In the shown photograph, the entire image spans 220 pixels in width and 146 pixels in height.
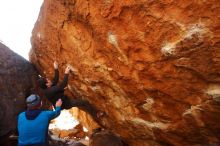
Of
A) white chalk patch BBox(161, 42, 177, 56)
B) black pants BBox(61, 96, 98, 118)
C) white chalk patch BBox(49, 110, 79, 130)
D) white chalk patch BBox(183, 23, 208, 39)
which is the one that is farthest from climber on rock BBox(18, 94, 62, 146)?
white chalk patch BBox(49, 110, 79, 130)

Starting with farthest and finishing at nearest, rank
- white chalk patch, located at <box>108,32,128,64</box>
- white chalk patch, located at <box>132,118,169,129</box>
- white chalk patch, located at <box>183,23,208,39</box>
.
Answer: white chalk patch, located at <box>132,118,169,129</box>, white chalk patch, located at <box>108,32,128,64</box>, white chalk patch, located at <box>183,23,208,39</box>

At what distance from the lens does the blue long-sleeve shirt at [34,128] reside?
5.40m

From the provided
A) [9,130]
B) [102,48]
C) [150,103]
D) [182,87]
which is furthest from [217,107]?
[9,130]

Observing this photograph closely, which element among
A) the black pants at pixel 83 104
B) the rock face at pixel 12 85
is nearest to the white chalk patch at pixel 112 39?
the black pants at pixel 83 104

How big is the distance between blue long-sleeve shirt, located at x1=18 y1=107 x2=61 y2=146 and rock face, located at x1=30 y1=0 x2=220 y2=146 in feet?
6.25

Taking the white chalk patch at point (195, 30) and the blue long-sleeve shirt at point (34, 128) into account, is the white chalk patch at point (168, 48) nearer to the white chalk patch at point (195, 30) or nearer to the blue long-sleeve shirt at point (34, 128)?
the white chalk patch at point (195, 30)

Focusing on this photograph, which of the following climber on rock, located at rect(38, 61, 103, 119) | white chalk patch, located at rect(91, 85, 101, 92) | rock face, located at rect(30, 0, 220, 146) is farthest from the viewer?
white chalk patch, located at rect(91, 85, 101, 92)

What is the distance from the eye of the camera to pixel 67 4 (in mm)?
7051

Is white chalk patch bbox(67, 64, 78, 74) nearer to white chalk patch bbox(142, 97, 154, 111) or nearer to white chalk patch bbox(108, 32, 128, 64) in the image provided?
white chalk patch bbox(108, 32, 128, 64)

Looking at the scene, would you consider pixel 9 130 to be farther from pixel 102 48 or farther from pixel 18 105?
pixel 102 48

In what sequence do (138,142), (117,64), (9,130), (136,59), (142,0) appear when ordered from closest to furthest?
(142,0)
(136,59)
(117,64)
(138,142)
(9,130)

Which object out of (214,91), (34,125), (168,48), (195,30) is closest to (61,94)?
(34,125)

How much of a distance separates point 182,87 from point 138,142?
8.58ft

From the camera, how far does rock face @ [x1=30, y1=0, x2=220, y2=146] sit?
4.96 m
